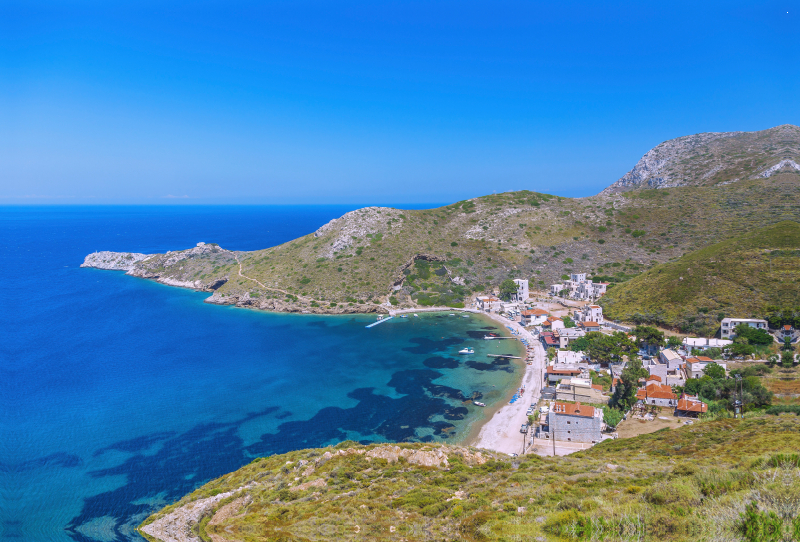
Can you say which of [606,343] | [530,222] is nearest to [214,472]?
[606,343]

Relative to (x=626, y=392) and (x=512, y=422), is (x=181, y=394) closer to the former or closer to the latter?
(x=512, y=422)

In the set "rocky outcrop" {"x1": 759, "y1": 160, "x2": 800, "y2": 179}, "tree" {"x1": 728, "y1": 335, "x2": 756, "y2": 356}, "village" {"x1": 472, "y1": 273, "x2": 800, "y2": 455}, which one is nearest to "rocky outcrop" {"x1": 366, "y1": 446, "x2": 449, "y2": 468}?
"village" {"x1": 472, "y1": 273, "x2": 800, "y2": 455}

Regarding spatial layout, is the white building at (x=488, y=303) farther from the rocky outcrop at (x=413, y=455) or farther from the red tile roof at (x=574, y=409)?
the rocky outcrop at (x=413, y=455)

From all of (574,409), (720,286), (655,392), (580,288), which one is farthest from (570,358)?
(580,288)

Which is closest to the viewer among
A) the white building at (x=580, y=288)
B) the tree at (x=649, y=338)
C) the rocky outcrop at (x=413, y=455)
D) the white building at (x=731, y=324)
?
the rocky outcrop at (x=413, y=455)

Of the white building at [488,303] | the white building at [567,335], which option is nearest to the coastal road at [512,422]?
the white building at [567,335]

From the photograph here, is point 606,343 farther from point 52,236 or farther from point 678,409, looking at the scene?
point 52,236

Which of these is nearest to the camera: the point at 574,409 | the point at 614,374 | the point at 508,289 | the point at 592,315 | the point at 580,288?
the point at 574,409
